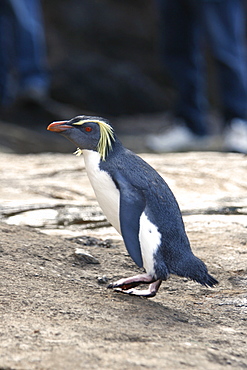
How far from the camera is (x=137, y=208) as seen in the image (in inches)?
92.4

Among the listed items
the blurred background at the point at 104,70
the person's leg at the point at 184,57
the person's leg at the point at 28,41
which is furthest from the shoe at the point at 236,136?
the person's leg at the point at 28,41

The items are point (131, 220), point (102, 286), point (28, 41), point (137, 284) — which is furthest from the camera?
Answer: point (28, 41)

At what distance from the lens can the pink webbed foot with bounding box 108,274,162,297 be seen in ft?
7.83

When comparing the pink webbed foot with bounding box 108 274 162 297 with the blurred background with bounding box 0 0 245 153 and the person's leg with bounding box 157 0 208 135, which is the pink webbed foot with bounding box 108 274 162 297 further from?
the blurred background with bounding box 0 0 245 153

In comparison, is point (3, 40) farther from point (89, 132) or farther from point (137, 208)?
A: point (137, 208)

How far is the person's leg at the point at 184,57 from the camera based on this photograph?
700cm

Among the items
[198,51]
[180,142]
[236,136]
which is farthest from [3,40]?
[236,136]

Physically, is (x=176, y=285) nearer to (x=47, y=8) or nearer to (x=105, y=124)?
(x=105, y=124)

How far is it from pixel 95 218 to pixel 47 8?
7.86 m

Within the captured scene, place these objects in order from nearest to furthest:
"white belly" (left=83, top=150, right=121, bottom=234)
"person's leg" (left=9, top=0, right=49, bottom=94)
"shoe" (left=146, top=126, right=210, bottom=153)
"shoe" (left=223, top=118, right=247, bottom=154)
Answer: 1. "white belly" (left=83, top=150, right=121, bottom=234)
2. "shoe" (left=223, top=118, right=247, bottom=154)
3. "shoe" (left=146, top=126, right=210, bottom=153)
4. "person's leg" (left=9, top=0, right=49, bottom=94)

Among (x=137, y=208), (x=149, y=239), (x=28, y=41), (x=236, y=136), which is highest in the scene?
(x=28, y=41)

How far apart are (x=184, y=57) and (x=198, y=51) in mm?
204

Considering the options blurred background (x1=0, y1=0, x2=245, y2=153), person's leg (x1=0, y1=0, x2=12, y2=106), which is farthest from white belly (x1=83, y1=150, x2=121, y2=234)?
blurred background (x1=0, y1=0, x2=245, y2=153)

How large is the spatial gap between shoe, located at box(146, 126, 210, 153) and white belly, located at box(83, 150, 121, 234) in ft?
14.0
